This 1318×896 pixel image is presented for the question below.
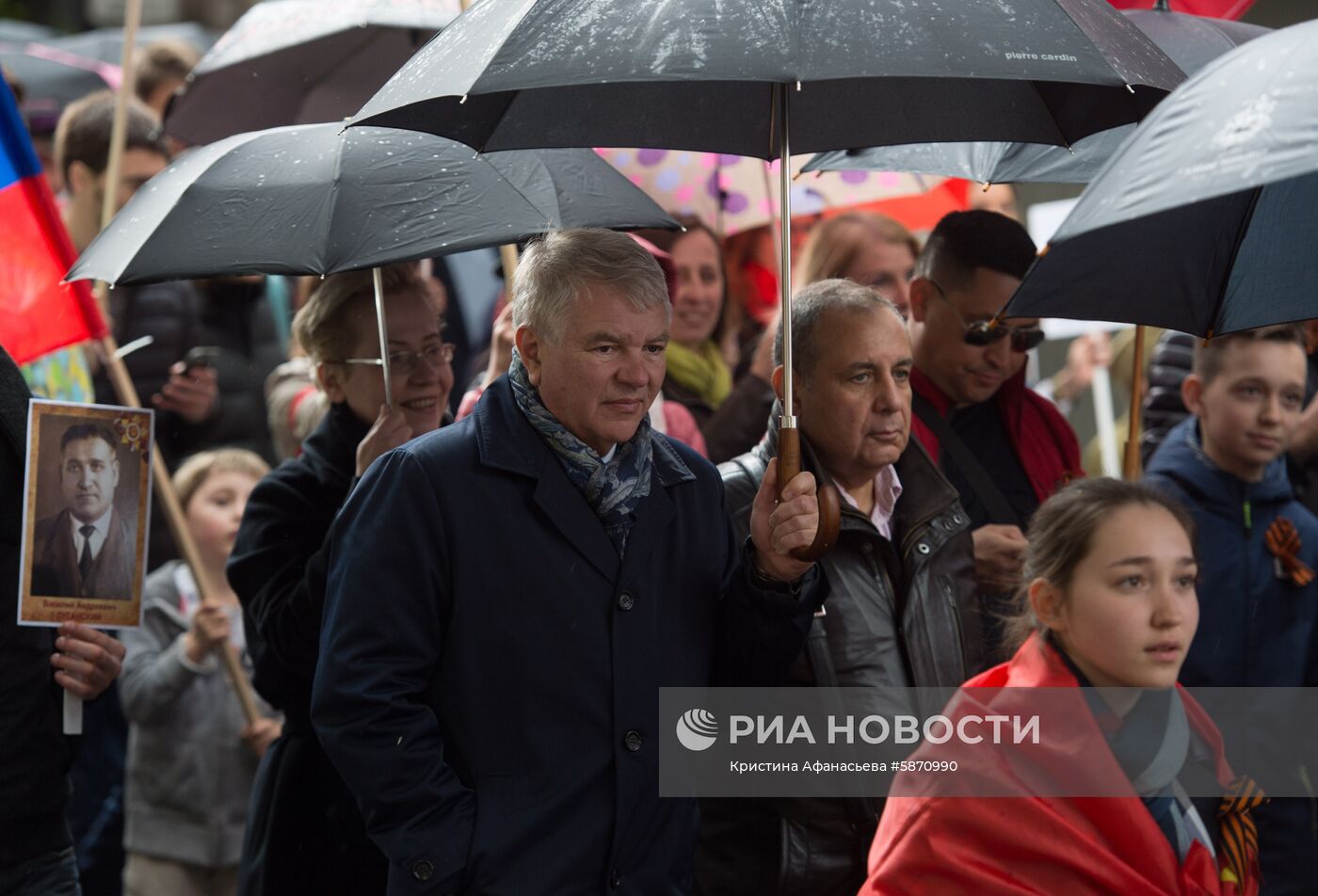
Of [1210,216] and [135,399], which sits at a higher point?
[1210,216]

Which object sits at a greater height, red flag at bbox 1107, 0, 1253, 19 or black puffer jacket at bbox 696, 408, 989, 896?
red flag at bbox 1107, 0, 1253, 19

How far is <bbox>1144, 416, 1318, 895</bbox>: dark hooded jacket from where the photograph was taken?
188 inches

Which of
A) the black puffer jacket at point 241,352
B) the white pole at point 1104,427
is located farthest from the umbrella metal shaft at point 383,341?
the white pole at point 1104,427

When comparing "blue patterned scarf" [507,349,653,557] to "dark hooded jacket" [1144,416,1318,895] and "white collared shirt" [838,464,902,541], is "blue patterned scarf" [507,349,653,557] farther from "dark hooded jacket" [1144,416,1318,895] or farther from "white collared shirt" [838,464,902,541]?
"dark hooded jacket" [1144,416,1318,895]

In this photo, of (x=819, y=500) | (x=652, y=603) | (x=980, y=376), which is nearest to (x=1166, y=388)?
(x=980, y=376)

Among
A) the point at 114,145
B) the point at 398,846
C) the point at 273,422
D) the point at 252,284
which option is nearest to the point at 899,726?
the point at 398,846

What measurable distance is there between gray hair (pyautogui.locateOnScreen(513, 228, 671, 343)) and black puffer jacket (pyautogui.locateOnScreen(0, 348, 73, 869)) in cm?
117

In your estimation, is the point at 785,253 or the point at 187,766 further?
the point at 187,766

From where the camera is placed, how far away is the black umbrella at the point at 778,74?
267 cm

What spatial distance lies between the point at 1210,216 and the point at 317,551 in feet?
6.56

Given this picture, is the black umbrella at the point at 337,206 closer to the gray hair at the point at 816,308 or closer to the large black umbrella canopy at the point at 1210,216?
the gray hair at the point at 816,308

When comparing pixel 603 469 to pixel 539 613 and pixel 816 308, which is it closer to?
pixel 539 613

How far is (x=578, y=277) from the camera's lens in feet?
10.3

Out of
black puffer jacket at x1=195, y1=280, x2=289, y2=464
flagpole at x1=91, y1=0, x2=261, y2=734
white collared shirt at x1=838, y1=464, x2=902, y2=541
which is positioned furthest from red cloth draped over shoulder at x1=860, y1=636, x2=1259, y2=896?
black puffer jacket at x1=195, y1=280, x2=289, y2=464
